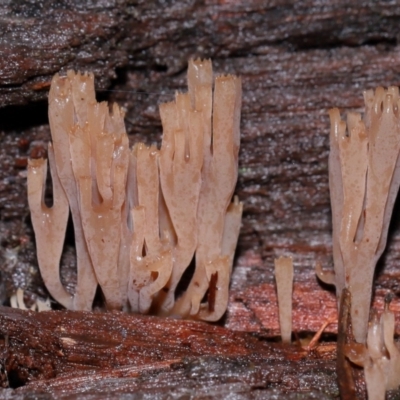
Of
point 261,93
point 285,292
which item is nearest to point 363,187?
point 285,292

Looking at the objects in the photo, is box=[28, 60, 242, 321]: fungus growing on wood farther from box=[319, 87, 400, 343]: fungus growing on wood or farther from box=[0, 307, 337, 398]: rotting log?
box=[319, 87, 400, 343]: fungus growing on wood

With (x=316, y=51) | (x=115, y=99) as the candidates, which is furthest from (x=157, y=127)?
(x=316, y=51)

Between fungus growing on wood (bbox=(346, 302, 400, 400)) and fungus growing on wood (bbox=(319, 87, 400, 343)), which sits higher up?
fungus growing on wood (bbox=(319, 87, 400, 343))

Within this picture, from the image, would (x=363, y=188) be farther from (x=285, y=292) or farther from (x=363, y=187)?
(x=285, y=292)

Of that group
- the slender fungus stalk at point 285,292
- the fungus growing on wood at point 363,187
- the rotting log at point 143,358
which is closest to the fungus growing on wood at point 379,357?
the rotting log at point 143,358

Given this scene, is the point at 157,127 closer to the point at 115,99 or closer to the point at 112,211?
the point at 115,99

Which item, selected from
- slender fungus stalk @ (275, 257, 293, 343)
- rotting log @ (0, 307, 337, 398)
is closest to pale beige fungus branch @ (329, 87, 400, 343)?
slender fungus stalk @ (275, 257, 293, 343)

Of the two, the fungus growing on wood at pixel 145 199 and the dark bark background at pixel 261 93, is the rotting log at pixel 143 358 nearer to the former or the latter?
the fungus growing on wood at pixel 145 199
